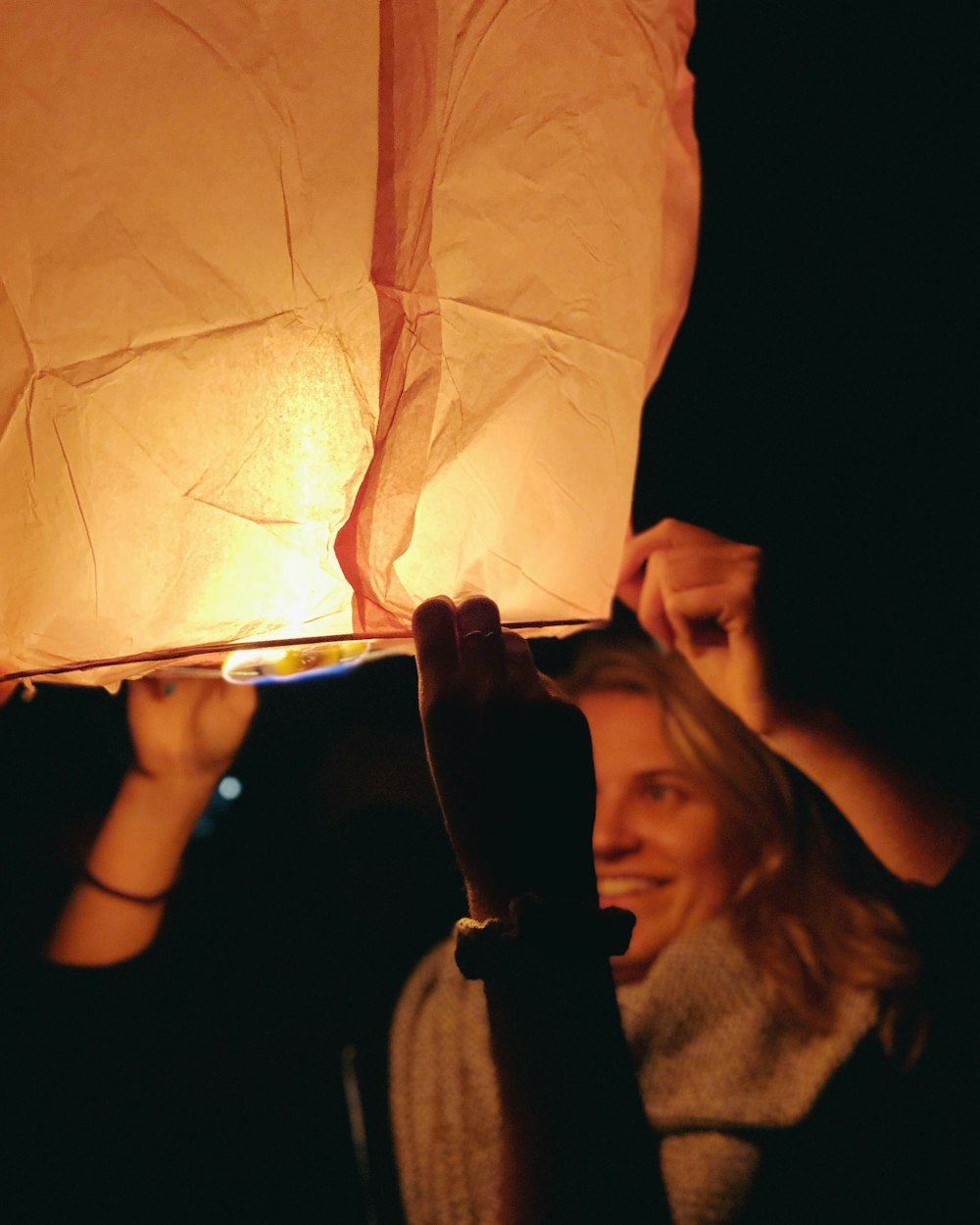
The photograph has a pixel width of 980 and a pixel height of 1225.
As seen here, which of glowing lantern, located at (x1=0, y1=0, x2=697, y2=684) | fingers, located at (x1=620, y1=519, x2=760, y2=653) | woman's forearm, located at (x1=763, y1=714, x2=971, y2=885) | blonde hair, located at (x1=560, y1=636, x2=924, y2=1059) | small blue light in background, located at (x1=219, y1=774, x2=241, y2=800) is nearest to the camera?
glowing lantern, located at (x1=0, y1=0, x2=697, y2=684)

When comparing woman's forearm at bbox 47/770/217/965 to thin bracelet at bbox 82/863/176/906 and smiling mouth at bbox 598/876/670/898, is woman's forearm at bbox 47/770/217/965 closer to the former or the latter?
thin bracelet at bbox 82/863/176/906

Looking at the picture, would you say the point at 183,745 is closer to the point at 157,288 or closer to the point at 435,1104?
the point at 435,1104

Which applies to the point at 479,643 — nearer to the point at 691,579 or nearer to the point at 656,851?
the point at 691,579

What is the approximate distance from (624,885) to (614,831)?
8cm

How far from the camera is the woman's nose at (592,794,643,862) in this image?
1252mm

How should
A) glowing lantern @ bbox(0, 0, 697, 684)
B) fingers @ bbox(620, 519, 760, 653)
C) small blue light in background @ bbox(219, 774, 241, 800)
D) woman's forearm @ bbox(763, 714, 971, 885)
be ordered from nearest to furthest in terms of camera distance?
glowing lantern @ bbox(0, 0, 697, 684) → fingers @ bbox(620, 519, 760, 653) → woman's forearm @ bbox(763, 714, 971, 885) → small blue light in background @ bbox(219, 774, 241, 800)

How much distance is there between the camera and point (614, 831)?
1.26 meters

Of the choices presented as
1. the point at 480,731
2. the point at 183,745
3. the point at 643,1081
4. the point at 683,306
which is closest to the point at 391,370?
the point at 480,731

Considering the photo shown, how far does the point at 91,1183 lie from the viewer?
1.24 m

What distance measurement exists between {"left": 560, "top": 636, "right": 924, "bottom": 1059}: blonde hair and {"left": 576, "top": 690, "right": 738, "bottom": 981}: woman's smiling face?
24mm

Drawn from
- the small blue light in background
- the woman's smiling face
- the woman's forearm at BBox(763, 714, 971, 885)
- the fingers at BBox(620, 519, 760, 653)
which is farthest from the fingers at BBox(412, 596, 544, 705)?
the small blue light in background

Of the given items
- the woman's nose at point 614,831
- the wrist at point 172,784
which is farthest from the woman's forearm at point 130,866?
the woman's nose at point 614,831

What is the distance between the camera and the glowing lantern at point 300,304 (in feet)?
1.38

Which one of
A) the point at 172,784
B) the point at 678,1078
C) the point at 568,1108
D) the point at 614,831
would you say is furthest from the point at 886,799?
the point at 172,784
